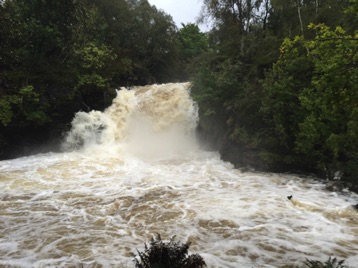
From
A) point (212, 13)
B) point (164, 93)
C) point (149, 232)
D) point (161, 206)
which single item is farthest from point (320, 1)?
point (149, 232)

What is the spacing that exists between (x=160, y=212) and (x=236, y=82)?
9113mm

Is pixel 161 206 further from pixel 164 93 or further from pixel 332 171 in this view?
pixel 164 93

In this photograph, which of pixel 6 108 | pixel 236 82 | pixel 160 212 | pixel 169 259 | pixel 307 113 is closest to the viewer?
pixel 169 259

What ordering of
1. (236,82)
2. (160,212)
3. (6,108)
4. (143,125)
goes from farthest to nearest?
1. (143,125)
2. (6,108)
3. (236,82)
4. (160,212)

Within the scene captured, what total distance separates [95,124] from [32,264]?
13.5 m

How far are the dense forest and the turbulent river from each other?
1380 millimetres

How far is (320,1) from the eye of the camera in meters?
20.0

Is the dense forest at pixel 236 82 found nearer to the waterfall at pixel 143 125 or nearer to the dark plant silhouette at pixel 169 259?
the waterfall at pixel 143 125

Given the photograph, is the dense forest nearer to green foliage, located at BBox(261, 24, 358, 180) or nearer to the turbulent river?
green foliage, located at BBox(261, 24, 358, 180)

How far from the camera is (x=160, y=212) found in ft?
27.9

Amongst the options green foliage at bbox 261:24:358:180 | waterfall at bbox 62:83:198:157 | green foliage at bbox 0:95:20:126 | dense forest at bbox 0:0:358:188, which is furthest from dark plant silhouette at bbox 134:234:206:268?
green foliage at bbox 0:95:20:126

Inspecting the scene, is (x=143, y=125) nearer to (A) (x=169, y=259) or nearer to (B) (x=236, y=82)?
(B) (x=236, y=82)

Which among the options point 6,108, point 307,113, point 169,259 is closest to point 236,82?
point 307,113

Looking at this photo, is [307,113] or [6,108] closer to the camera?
[307,113]
